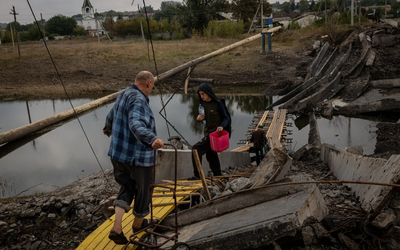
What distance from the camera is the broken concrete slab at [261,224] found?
9.92 ft

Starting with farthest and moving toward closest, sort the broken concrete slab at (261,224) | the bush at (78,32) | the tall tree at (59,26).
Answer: the tall tree at (59,26)
the bush at (78,32)
the broken concrete slab at (261,224)

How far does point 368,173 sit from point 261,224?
1.98m

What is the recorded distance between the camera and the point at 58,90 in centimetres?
2134

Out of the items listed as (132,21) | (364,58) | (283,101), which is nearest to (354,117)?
(283,101)

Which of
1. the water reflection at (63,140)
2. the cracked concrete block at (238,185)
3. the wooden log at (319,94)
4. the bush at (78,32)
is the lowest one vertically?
the water reflection at (63,140)

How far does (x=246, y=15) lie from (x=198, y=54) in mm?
23243

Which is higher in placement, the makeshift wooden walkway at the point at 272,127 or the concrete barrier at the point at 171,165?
the concrete barrier at the point at 171,165

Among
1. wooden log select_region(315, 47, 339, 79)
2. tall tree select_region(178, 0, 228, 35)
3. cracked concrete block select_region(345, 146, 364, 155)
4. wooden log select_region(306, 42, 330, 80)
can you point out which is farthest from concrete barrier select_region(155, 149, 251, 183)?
tall tree select_region(178, 0, 228, 35)

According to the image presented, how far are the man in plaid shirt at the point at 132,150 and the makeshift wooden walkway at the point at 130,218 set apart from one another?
0.32 metres

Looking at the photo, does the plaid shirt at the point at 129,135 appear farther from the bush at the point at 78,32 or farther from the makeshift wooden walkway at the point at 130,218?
the bush at the point at 78,32

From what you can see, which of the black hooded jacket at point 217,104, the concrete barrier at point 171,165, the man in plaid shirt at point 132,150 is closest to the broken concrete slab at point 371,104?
the concrete barrier at point 171,165

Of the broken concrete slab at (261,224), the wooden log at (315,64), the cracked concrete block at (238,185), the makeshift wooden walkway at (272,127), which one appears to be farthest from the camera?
the wooden log at (315,64)

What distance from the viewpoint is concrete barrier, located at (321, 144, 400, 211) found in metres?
3.45

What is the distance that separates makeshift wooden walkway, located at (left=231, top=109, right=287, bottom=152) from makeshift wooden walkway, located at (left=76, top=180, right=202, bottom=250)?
6129 mm
